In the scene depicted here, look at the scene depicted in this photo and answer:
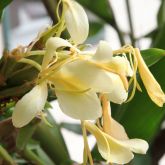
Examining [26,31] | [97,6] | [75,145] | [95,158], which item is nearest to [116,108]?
[95,158]

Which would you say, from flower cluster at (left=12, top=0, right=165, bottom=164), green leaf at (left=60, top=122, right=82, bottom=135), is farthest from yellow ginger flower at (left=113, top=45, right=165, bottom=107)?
green leaf at (left=60, top=122, right=82, bottom=135)

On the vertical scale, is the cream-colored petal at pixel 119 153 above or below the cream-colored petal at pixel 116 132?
above

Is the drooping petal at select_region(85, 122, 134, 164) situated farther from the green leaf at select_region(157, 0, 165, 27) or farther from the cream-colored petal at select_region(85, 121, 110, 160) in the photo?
the green leaf at select_region(157, 0, 165, 27)

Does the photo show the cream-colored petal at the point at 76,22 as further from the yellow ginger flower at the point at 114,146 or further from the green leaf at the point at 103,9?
the green leaf at the point at 103,9

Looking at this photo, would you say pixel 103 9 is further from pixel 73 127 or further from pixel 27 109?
pixel 27 109

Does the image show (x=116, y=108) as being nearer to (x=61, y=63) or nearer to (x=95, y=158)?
(x=95, y=158)

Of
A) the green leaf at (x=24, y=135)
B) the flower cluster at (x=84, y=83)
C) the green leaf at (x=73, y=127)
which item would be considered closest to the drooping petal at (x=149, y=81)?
the flower cluster at (x=84, y=83)
